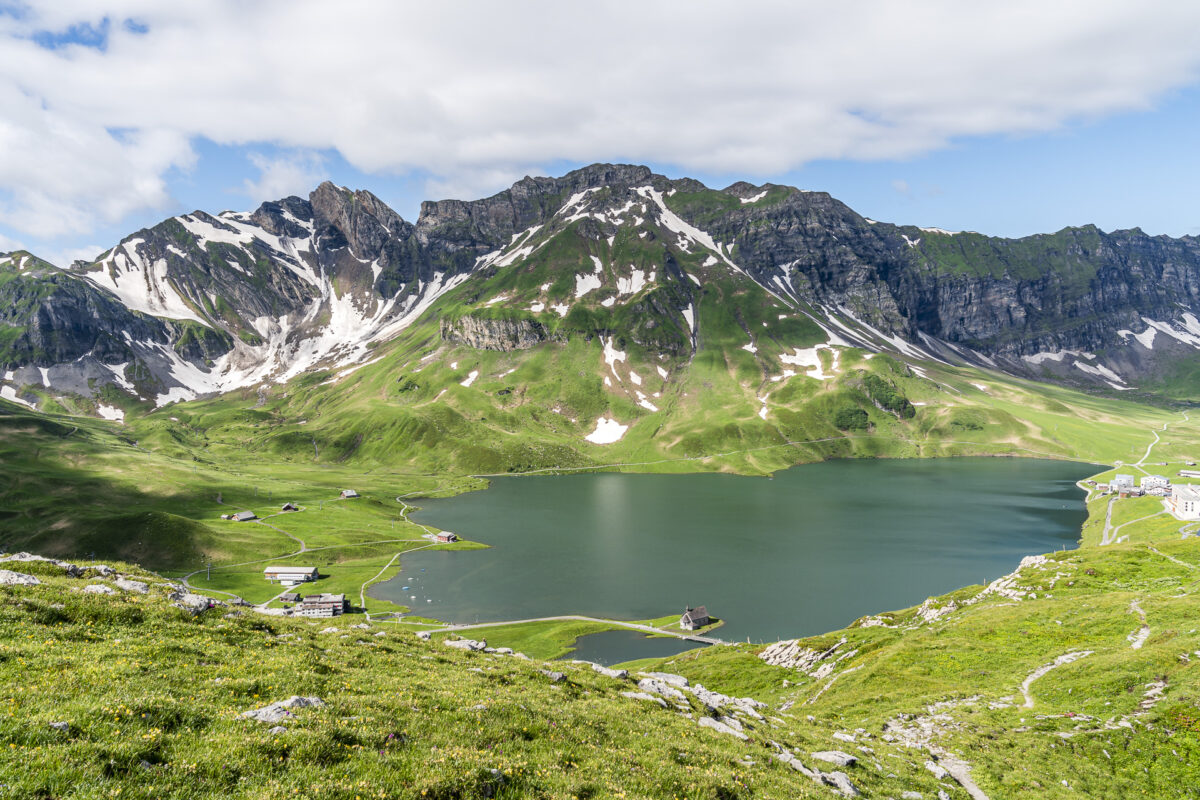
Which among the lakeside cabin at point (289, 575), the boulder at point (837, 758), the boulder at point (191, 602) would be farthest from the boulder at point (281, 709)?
the lakeside cabin at point (289, 575)

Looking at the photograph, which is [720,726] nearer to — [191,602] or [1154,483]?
[191,602]

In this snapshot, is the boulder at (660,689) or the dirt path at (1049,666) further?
the dirt path at (1049,666)

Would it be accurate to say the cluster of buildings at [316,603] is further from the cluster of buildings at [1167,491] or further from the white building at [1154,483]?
the white building at [1154,483]

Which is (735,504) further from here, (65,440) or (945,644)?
(65,440)

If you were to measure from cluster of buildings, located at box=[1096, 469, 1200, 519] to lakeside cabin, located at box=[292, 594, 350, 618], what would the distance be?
590 ft

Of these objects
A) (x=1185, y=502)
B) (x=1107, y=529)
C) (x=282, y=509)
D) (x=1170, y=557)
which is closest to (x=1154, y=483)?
(x=1185, y=502)

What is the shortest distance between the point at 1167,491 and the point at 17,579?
742 ft

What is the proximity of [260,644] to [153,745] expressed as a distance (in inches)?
461

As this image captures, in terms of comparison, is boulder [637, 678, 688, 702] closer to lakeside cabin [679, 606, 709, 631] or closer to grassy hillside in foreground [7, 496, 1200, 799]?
grassy hillside in foreground [7, 496, 1200, 799]

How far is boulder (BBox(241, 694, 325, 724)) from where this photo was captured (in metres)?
14.3

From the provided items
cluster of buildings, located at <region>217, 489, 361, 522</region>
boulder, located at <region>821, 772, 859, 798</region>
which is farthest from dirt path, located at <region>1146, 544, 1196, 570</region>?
cluster of buildings, located at <region>217, 489, 361, 522</region>

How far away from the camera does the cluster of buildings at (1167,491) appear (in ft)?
412

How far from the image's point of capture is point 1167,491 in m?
154

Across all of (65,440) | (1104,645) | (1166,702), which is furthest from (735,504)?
(65,440)
